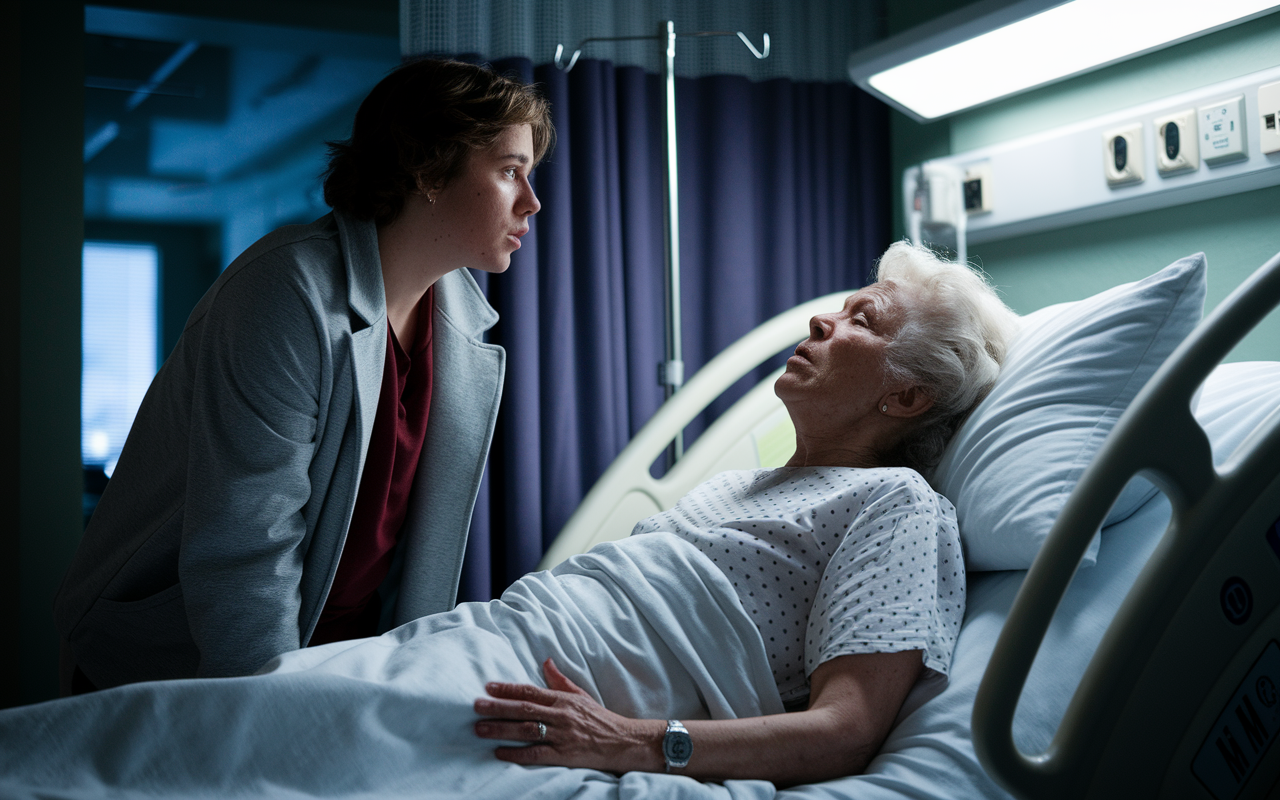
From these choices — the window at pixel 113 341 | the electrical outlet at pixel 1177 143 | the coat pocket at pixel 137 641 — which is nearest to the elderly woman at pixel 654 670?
the coat pocket at pixel 137 641

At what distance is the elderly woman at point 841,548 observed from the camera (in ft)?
3.19

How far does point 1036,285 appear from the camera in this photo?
6.76 ft

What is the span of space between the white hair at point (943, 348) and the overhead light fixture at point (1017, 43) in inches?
16.5

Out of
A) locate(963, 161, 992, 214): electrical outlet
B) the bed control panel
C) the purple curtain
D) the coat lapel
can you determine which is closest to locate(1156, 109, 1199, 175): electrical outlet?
locate(963, 161, 992, 214): electrical outlet

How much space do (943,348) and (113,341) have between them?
2170mm

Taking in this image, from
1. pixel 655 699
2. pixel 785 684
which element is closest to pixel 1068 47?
pixel 785 684

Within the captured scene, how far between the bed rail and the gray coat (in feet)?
3.17

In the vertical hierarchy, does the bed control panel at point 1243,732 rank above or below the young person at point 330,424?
below

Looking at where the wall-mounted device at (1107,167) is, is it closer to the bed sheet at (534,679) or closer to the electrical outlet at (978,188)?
the electrical outlet at (978,188)

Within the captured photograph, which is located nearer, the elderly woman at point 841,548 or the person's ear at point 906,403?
the elderly woman at point 841,548

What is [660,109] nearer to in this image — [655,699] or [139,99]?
[139,99]

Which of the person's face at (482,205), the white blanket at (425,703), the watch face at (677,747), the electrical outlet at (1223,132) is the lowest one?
the watch face at (677,747)

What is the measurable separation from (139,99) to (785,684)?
2396 millimetres

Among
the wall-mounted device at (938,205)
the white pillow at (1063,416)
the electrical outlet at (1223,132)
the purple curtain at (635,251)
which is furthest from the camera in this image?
the purple curtain at (635,251)
